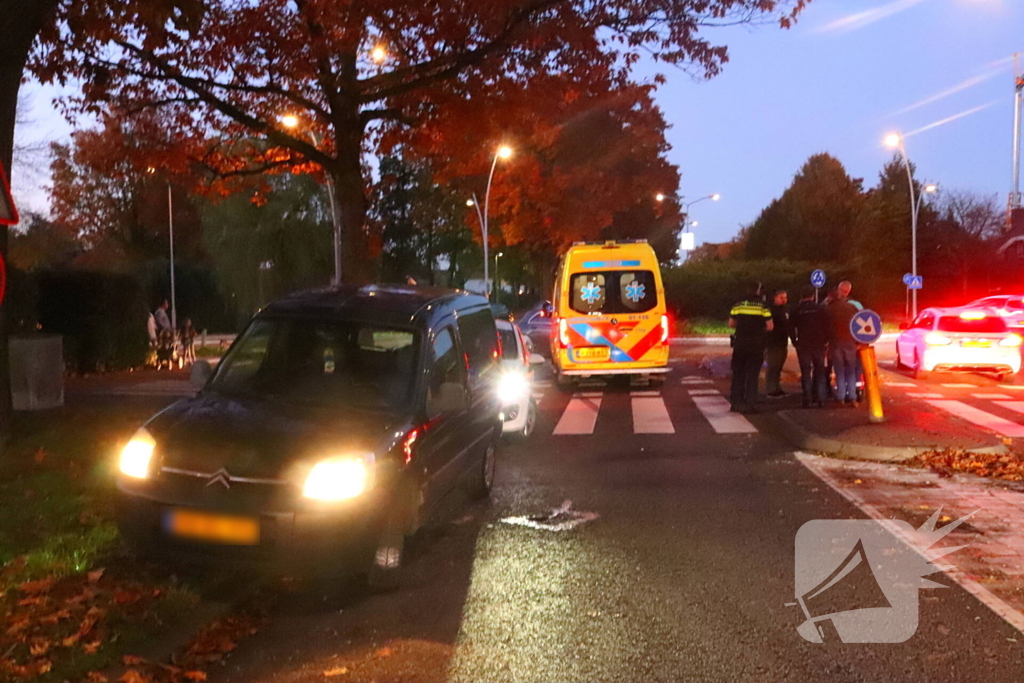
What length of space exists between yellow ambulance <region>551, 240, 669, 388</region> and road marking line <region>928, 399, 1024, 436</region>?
4.70m

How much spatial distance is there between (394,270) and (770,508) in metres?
50.3

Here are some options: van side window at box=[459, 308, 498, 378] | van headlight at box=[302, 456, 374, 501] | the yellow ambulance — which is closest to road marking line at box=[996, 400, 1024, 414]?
the yellow ambulance

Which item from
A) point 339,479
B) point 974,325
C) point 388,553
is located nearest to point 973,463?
point 388,553

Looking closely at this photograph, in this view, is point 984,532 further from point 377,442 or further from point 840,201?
point 840,201

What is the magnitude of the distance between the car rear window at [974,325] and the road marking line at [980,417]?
328cm

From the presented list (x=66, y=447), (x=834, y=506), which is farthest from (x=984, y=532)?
(x=66, y=447)

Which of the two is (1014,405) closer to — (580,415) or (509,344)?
(580,415)

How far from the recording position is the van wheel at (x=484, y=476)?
27.3ft

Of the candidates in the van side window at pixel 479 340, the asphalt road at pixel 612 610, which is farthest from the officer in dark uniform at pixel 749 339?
the van side window at pixel 479 340

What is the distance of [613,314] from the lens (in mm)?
17344

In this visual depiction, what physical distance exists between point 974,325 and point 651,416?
7.64 metres

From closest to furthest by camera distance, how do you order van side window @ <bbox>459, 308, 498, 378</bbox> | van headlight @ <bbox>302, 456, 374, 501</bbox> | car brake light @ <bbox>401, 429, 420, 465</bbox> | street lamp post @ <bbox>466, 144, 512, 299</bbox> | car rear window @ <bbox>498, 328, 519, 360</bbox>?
van headlight @ <bbox>302, 456, 374, 501</bbox>
car brake light @ <bbox>401, 429, 420, 465</bbox>
van side window @ <bbox>459, 308, 498, 378</bbox>
car rear window @ <bbox>498, 328, 519, 360</bbox>
street lamp post @ <bbox>466, 144, 512, 299</bbox>

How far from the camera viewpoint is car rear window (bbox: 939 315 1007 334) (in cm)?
1788

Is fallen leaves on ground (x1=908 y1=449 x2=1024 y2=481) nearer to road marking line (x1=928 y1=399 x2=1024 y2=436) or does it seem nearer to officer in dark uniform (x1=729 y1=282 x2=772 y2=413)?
road marking line (x1=928 y1=399 x2=1024 y2=436)
